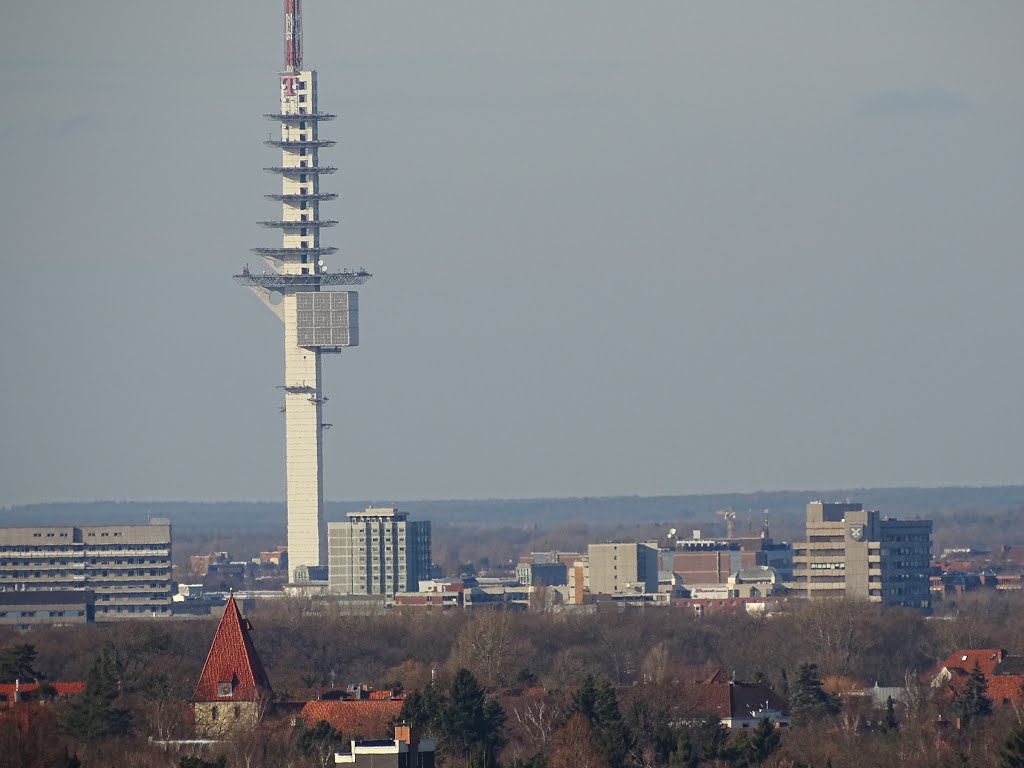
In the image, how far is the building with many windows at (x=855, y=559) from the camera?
584 ft

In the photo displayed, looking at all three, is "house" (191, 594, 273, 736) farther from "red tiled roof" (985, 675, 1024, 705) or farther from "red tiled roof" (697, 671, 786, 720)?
"red tiled roof" (985, 675, 1024, 705)

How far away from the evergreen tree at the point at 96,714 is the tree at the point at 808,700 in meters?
21.8

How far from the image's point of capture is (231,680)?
8862 centimetres

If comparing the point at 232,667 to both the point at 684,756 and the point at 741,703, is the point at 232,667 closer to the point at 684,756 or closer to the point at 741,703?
the point at 741,703

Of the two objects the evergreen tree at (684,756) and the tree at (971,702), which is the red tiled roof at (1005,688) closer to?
the tree at (971,702)

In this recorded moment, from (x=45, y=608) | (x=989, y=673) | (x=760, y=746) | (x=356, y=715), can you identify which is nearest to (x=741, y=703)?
(x=356, y=715)

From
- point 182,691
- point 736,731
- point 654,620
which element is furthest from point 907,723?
point 654,620

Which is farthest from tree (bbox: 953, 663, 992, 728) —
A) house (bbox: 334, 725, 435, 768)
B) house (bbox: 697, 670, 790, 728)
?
house (bbox: 334, 725, 435, 768)

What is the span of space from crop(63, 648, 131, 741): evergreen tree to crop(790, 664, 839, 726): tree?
71.5 feet

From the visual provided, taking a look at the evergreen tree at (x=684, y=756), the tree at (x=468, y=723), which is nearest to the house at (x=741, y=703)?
the tree at (x=468, y=723)

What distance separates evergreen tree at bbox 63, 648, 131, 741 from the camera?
261ft

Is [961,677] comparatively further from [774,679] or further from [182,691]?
[182,691]

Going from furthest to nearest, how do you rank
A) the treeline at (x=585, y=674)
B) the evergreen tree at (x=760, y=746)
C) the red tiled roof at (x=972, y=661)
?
the red tiled roof at (x=972, y=661) < the treeline at (x=585, y=674) < the evergreen tree at (x=760, y=746)

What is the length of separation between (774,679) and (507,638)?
19608mm
